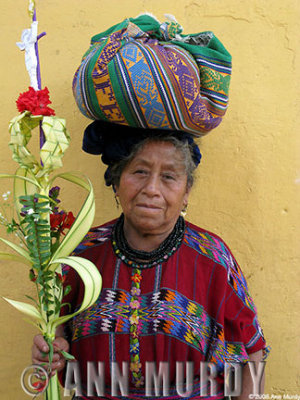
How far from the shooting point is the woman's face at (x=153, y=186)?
67.0 inches

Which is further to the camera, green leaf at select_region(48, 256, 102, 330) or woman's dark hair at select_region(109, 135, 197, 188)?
woman's dark hair at select_region(109, 135, 197, 188)

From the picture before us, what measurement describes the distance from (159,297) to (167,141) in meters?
0.60

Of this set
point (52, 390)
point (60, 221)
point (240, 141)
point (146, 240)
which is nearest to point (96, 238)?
point (146, 240)

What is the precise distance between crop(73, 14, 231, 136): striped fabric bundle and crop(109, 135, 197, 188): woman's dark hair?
0.26ft

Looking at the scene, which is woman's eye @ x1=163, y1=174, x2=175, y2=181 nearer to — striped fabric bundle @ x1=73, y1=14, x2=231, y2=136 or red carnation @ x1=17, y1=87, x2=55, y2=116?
striped fabric bundle @ x1=73, y1=14, x2=231, y2=136

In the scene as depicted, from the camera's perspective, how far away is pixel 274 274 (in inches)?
88.4

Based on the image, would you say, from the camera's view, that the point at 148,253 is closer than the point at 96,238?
Yes

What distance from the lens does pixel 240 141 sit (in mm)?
2254

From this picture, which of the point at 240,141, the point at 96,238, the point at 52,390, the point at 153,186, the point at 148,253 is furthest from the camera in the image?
the point at 240,141

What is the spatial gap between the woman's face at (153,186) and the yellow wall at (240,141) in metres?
0.55

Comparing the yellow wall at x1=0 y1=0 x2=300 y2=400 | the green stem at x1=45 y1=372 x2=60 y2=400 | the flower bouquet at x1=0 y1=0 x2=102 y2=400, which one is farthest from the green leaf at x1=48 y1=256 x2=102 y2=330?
the yellow wall at x1=0 y1=0 x2=300 y2=400

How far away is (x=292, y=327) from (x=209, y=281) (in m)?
0.72

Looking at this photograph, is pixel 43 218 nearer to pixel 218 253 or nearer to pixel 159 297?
pixel 159 297

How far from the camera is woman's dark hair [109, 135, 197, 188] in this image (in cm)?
173
